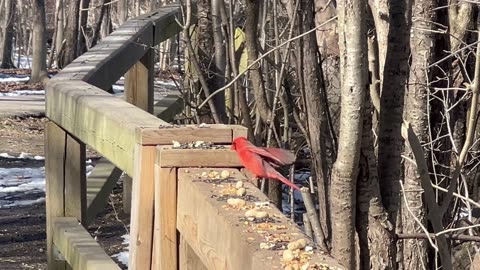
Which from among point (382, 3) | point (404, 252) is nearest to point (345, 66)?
point (382, 3)

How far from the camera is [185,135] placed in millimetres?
1965

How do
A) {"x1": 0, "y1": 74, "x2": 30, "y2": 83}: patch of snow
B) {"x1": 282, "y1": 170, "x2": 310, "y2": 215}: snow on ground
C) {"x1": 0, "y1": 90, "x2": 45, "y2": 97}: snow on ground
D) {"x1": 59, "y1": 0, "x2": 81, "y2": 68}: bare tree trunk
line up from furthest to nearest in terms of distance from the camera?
{"x1": 0, "y1": 74, "x2": 30, "y2": 83}: patch of snow
{"x1": 0, "y1": 90, "x2": 45, "y2": 97}: snow on ground
{"x1": 59, "y1": 0, "x2": 81, "y2": 68}: bare tree trunk
{"x1": 282, "y1": 170, "x2": 310, "y2": 215}: snow on ground

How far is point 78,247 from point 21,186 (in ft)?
17.2

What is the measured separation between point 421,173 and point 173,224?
1.91 m

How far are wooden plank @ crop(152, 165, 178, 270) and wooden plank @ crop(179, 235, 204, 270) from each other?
0.09 feet

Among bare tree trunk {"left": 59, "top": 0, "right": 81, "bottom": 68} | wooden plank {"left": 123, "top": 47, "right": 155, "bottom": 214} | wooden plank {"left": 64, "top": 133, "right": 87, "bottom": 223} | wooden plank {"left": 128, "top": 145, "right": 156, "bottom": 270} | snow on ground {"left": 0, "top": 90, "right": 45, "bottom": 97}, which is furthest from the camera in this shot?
snow on ground {"left": 0, "top": 90, "right": 45, "bottom": 97}

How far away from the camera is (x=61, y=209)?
3.23 meters

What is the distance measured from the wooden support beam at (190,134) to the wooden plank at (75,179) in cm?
122

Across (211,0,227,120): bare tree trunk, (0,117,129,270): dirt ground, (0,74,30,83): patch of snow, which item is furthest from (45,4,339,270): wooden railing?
(0,74,30,83): patch of snow

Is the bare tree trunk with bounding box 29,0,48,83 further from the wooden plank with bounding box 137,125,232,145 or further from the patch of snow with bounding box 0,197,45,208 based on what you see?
the wooden plank with bounding box 137,125,232,145

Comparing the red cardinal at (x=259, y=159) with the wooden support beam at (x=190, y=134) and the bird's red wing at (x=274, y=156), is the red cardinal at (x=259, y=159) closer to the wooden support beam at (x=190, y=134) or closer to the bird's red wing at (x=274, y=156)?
the bird's red wing at (x=274, y=156)

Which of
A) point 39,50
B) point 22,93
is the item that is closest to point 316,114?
point 22,93

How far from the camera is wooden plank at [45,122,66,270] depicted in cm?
322

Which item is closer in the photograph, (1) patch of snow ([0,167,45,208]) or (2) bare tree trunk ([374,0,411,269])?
(2) bare tree trunk ([374,0,411,269])
